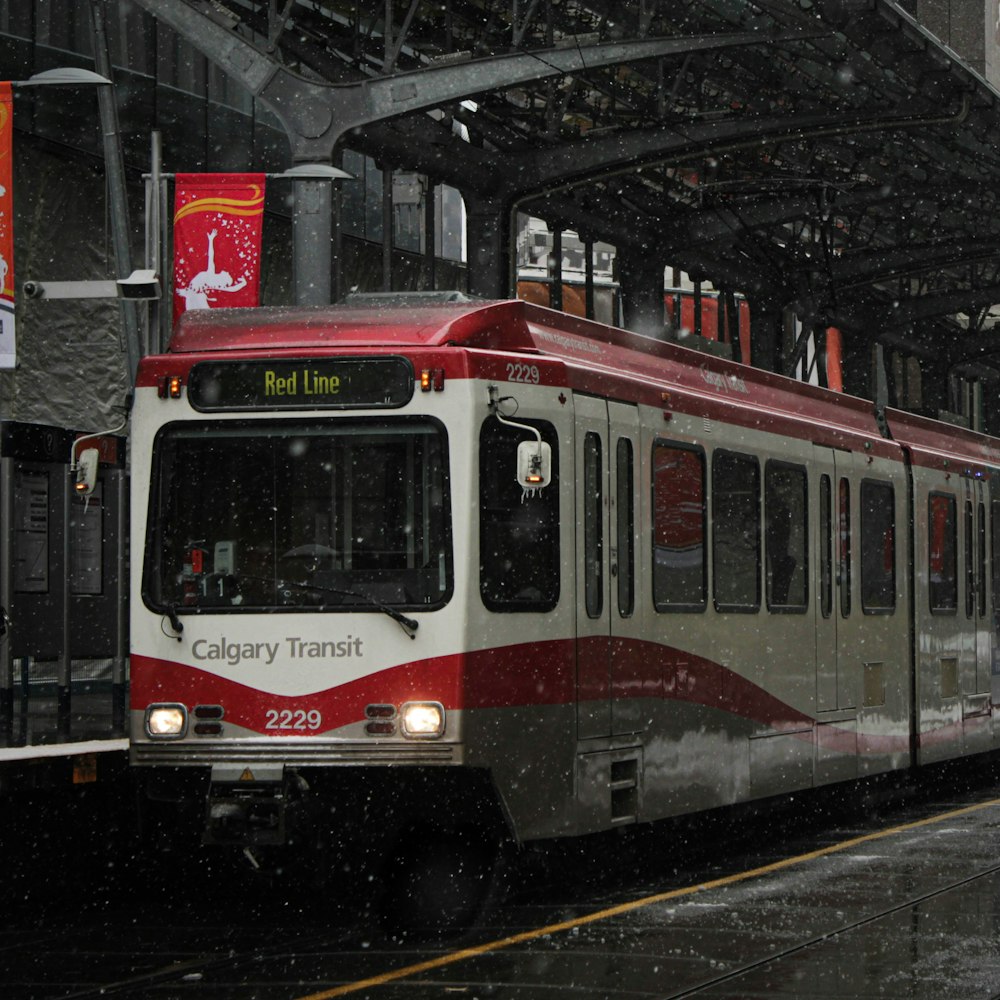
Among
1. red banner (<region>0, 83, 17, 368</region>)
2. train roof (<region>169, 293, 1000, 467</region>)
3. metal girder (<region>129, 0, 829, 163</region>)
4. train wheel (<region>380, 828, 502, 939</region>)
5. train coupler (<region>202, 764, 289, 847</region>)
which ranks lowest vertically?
train wheel (<region>380, 828, 502, 939</region>)

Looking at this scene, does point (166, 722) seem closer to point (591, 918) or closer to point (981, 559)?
point (591, 918)

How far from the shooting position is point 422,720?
10.9 meters

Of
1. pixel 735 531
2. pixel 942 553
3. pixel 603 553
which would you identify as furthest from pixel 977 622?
pixel 603 553

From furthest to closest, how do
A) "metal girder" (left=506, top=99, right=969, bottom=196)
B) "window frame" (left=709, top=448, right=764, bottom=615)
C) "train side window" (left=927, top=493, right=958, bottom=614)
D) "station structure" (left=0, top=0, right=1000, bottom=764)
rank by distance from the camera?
1. "metal girder" (left=506, top=99, right=969, bottom=196)
2. "station structure" (left=0, top=0, right=1000, bottom=764)
3. "train side window" (left=927, top=493, right=958, bottom=614)
4. "window frame" (left=709, top=448, right=764, bottom=615)

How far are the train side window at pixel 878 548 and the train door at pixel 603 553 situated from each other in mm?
4587

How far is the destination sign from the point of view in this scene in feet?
36.6

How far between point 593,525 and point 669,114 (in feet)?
57.9

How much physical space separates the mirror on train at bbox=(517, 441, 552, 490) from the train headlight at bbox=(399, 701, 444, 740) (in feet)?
3.89

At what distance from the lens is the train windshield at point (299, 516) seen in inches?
434

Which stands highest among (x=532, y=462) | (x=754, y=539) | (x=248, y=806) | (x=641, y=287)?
(x=641, y=287)

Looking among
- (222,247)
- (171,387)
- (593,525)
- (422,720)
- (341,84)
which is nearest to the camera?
(422,720)

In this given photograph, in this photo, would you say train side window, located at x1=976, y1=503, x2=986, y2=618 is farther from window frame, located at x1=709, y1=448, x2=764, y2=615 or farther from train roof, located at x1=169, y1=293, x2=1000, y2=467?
train roof, located at x1=169, y1=293, x2=1000, y2=467

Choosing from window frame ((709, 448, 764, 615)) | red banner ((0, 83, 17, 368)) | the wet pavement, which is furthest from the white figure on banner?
the wet pavement

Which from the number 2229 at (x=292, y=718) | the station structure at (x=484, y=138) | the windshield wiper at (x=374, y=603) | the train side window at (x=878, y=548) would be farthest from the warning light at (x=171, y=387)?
the train side window at (x=878, y=548)
